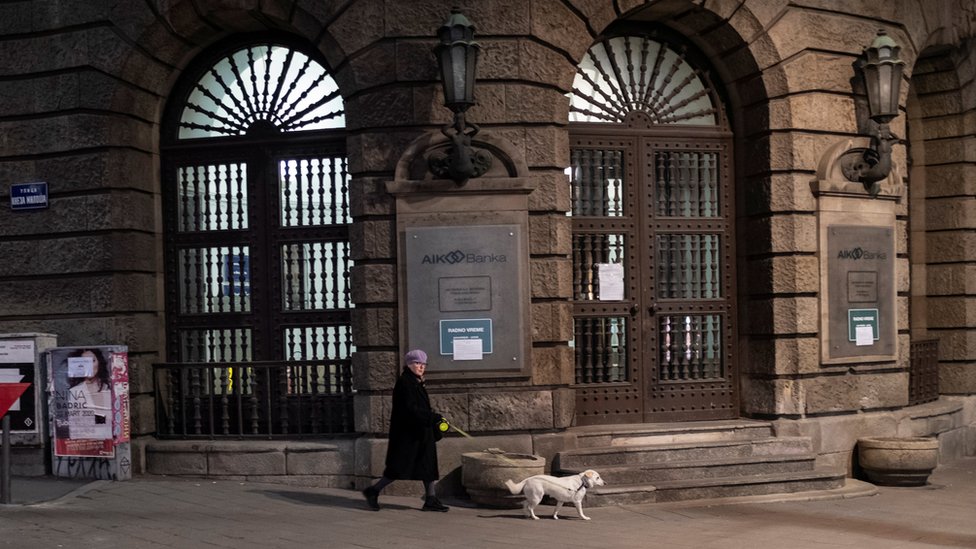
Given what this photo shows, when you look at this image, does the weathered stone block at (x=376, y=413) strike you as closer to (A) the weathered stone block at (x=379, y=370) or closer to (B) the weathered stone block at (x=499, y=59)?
(A) the weathered stone block at (x=379, y=370)

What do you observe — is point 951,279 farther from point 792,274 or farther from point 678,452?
point 678,452

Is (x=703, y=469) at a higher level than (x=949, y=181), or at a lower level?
lower

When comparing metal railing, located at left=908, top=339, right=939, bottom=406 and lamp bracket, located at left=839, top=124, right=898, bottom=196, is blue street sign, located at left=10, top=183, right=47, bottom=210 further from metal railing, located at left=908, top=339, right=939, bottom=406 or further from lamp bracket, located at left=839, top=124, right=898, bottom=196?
metal railing, located at left=908, top=339, right=939, bottom=406

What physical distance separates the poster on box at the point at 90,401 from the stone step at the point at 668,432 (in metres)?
4.75

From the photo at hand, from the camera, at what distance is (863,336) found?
1299 cm

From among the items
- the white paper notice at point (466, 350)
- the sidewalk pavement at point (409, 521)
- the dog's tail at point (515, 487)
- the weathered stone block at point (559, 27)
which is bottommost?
the sidewalk pavement at point (409, 521)

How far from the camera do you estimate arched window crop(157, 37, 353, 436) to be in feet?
40.8

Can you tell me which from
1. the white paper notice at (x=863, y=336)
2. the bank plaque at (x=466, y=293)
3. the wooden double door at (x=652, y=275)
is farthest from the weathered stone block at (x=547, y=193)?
A: the white paper notice at (x=863, y=336)

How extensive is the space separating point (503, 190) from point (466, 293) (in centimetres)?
111

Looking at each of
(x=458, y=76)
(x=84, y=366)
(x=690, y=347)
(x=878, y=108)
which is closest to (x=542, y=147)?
(x=458, y=76)

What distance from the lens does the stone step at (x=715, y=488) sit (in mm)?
10945

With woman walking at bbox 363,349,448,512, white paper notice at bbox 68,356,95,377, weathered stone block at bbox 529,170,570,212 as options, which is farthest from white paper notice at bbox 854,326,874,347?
white paper notice at bbox 68,356,95,377

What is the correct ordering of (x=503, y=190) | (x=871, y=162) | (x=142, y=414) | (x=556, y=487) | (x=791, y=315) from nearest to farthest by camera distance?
(x=556, y=487) < (x=503, y=190) < (x=142, y=414) < (x=791, y=315) < (x=871, y=162)

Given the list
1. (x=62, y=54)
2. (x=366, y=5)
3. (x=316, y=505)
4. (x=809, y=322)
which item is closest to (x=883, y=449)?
(x=809, y=322)
